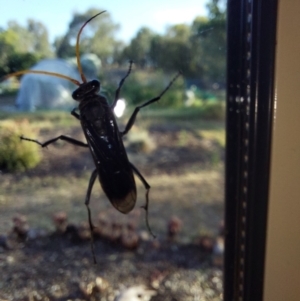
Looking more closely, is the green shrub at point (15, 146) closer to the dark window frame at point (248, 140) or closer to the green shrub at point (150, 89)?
the green shrub at point (150, 89)

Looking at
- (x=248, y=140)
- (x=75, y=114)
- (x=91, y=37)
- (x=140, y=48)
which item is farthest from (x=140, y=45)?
(x=248, y=140)

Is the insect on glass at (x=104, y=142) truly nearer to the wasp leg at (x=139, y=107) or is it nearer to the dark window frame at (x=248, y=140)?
the wasp leg at (x=139, y=107)

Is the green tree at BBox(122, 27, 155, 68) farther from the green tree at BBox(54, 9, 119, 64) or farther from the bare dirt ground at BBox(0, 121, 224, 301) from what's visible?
the bare dirt ground at BBox(0, 121, 224, 301)

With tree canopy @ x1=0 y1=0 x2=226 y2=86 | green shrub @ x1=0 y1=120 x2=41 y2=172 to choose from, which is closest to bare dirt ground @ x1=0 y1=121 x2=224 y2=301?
green shrub @ x1=0 y1=120 x2=41 y2=172

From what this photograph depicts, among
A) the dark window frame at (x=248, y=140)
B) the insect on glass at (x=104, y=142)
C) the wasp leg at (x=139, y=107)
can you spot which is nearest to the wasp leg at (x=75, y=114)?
the insect on glass at (x=104, y=142)

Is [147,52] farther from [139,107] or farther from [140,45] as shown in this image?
[139,107]

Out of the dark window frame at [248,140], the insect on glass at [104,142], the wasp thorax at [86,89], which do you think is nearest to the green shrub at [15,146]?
the insect on glass at [104,142]

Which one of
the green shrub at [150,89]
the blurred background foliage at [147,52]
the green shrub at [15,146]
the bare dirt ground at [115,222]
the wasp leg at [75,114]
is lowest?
the bare dirt ground at [115,222]

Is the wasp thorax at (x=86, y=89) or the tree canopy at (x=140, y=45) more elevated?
the tree canopy at (x=140, y=45)
